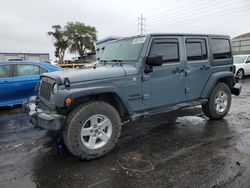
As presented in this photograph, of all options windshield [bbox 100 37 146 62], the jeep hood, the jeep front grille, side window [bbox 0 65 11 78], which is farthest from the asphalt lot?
side window [bbox 0 65 11 78]

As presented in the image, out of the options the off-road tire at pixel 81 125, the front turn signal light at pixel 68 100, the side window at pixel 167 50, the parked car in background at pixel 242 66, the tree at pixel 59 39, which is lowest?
the off-road tire at pixel 81 125

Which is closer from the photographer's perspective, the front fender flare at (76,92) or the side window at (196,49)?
the front fender flare at (76,92)

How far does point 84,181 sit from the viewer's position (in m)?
2.78

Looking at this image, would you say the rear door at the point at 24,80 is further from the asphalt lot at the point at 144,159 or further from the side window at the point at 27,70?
the asphalt lot at the point at 144,159

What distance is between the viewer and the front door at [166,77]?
3949 mm

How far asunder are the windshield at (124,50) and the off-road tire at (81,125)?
3.86 ft

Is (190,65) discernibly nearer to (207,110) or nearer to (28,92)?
(207,110)

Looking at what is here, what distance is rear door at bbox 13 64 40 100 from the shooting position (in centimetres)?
651

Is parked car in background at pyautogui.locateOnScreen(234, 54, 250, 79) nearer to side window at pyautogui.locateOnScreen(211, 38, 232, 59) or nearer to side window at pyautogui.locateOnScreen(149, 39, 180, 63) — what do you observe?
side window at pyautogui.locateOnScreen(211, 38, 232, 59)

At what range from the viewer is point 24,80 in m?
6.57

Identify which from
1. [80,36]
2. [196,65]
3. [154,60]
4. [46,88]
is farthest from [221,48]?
[80,36]

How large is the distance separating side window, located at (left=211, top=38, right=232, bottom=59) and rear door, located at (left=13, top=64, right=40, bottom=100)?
5383 millimetres

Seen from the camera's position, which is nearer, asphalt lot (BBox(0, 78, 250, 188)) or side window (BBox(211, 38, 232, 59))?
asphalt lot (BBox(0, 78, 250, 188))

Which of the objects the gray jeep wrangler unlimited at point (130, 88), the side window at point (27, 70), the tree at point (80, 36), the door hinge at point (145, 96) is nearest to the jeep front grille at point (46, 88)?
the gray jeep wrangler unlimited at point (130, 88)
